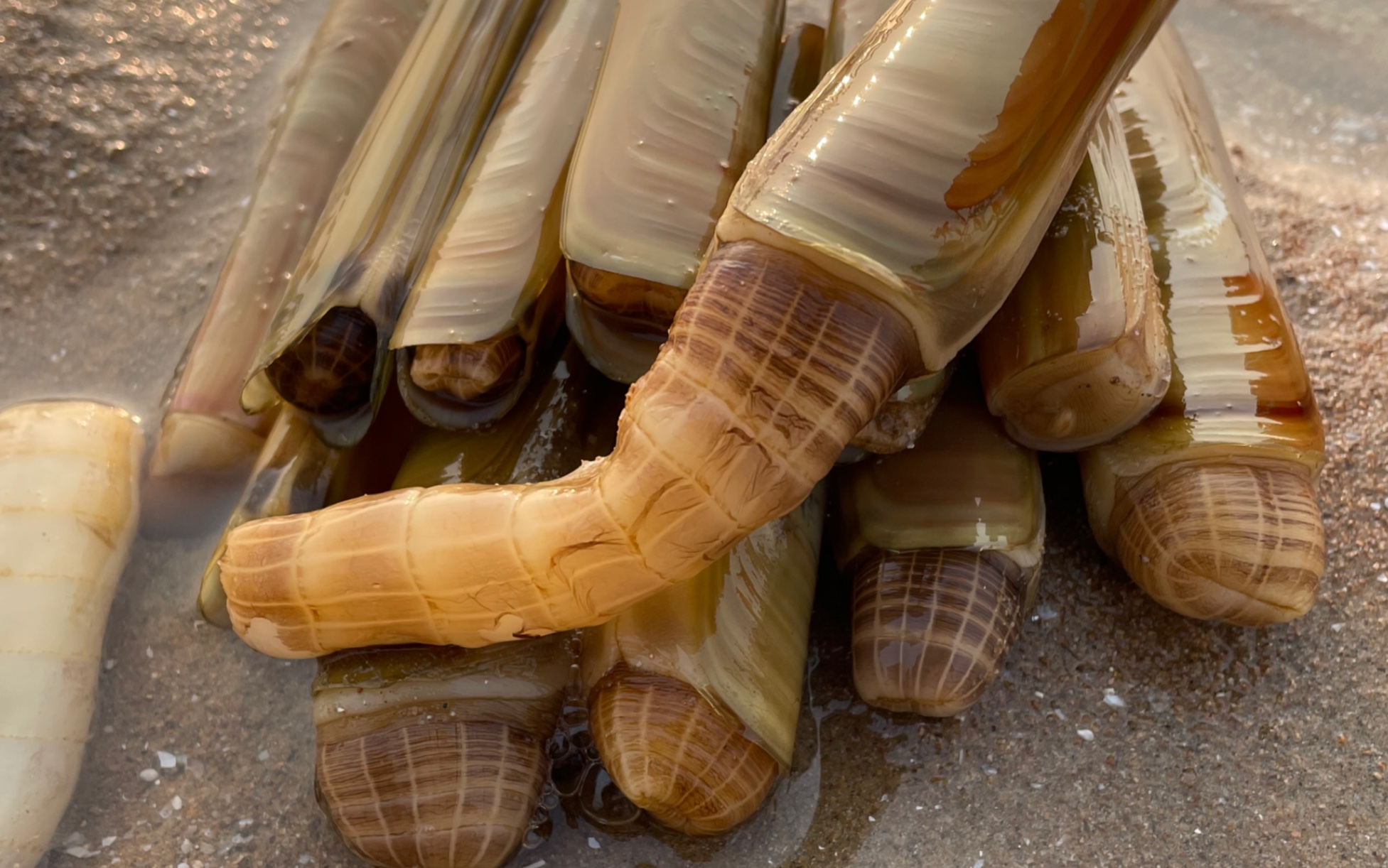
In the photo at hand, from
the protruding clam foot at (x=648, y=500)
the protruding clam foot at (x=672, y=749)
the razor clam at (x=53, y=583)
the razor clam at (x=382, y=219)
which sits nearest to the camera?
the protruding clam foot at (x=648, y=500)

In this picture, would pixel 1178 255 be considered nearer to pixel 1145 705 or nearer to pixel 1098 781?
pixel 1145 705

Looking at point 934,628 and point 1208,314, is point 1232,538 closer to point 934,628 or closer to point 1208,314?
point 1208,314

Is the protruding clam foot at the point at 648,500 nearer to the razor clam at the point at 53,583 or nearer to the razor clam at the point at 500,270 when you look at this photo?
the razor clam at the point at 500,270

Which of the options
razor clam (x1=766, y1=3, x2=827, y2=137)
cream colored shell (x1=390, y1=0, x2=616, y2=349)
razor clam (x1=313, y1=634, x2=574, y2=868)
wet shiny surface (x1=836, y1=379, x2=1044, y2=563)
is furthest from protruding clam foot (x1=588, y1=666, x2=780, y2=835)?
razor clam (x1=766, y1=3, x2=827, y2=137)

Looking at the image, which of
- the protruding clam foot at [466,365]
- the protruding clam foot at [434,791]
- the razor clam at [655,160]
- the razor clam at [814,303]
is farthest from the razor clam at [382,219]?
the protruding clam foot at [434,791]

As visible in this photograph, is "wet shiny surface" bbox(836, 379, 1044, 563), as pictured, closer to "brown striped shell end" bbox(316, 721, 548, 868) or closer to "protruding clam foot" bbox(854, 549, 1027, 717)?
"protruding clam foot" bbox(854, 549, 1027, 717)

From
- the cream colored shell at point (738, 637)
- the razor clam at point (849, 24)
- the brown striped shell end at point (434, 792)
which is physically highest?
the razor clam at point (849, 24)
